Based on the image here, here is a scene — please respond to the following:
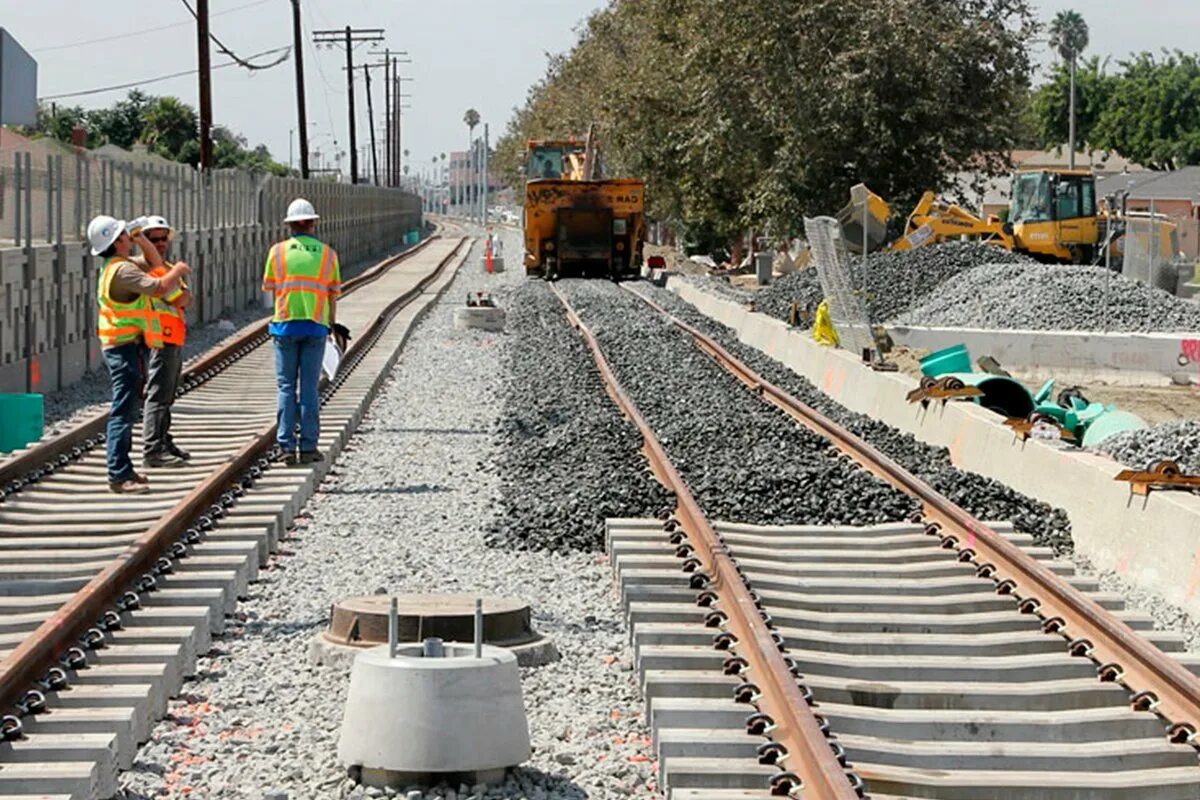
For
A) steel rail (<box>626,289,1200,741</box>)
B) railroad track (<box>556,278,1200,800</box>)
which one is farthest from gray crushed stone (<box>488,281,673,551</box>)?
steel rail (<box>626,289,1200,741</box>)

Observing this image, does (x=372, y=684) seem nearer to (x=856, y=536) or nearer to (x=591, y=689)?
(x=591, y=689)

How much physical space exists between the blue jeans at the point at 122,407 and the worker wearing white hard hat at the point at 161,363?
12.8 inches

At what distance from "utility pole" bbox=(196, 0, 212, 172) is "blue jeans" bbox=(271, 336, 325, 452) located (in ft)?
99.4

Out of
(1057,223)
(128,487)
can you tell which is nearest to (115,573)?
(128,487)

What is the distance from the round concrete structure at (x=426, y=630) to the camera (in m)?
8.29

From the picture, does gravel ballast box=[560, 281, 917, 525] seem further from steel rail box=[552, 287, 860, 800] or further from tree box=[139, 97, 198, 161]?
tree box=[139, 97, 198, 161]

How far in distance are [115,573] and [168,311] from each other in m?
3.98

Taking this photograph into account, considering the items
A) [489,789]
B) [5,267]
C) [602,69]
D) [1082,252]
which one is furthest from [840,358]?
[602,69]

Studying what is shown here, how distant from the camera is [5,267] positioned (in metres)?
18.4

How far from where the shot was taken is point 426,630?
834 centimetres

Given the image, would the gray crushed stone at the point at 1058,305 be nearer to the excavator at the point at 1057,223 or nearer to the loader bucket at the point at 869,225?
the loader bucket at the point at 869,225

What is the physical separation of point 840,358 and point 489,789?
1539 centimetres

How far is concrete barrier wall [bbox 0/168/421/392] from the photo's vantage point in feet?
62.4

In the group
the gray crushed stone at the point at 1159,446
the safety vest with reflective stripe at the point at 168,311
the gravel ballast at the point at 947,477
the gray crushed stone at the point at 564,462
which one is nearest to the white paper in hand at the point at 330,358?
the gray crushed stone at the point at 564,462
